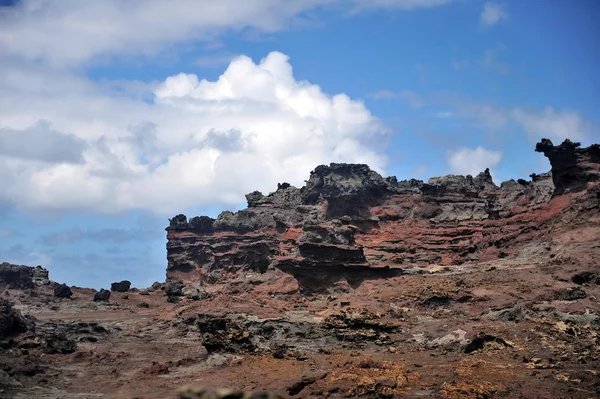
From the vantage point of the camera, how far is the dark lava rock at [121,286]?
77950 millimetres

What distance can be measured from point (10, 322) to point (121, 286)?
40.8m

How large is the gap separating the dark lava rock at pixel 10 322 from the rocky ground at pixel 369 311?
3.9 inches

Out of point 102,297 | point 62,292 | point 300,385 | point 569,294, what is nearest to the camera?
point 300,385

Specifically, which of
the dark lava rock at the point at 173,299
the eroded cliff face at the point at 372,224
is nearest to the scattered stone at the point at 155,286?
the eroded cliff face at the point at 372,224

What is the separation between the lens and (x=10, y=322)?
38.0 metres

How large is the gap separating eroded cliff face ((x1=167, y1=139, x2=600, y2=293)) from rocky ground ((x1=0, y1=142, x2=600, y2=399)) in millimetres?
243

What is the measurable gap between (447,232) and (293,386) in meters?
51.6

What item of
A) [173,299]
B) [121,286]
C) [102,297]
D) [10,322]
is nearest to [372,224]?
[173,299]

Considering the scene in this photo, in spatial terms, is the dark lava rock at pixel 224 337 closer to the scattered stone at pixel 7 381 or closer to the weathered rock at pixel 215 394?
the scattered stone at pixel 7 381

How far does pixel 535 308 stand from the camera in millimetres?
35531

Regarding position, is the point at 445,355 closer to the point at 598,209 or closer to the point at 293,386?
the point at 293,386

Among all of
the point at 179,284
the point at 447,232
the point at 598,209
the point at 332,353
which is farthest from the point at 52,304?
the point at 598,209

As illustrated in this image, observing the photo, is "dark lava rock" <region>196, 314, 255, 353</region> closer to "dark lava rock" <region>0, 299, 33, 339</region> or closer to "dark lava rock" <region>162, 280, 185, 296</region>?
"dark lava rock" <region>0, 299, 33, 339</region>

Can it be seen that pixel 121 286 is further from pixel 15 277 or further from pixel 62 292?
pixel 15 277
